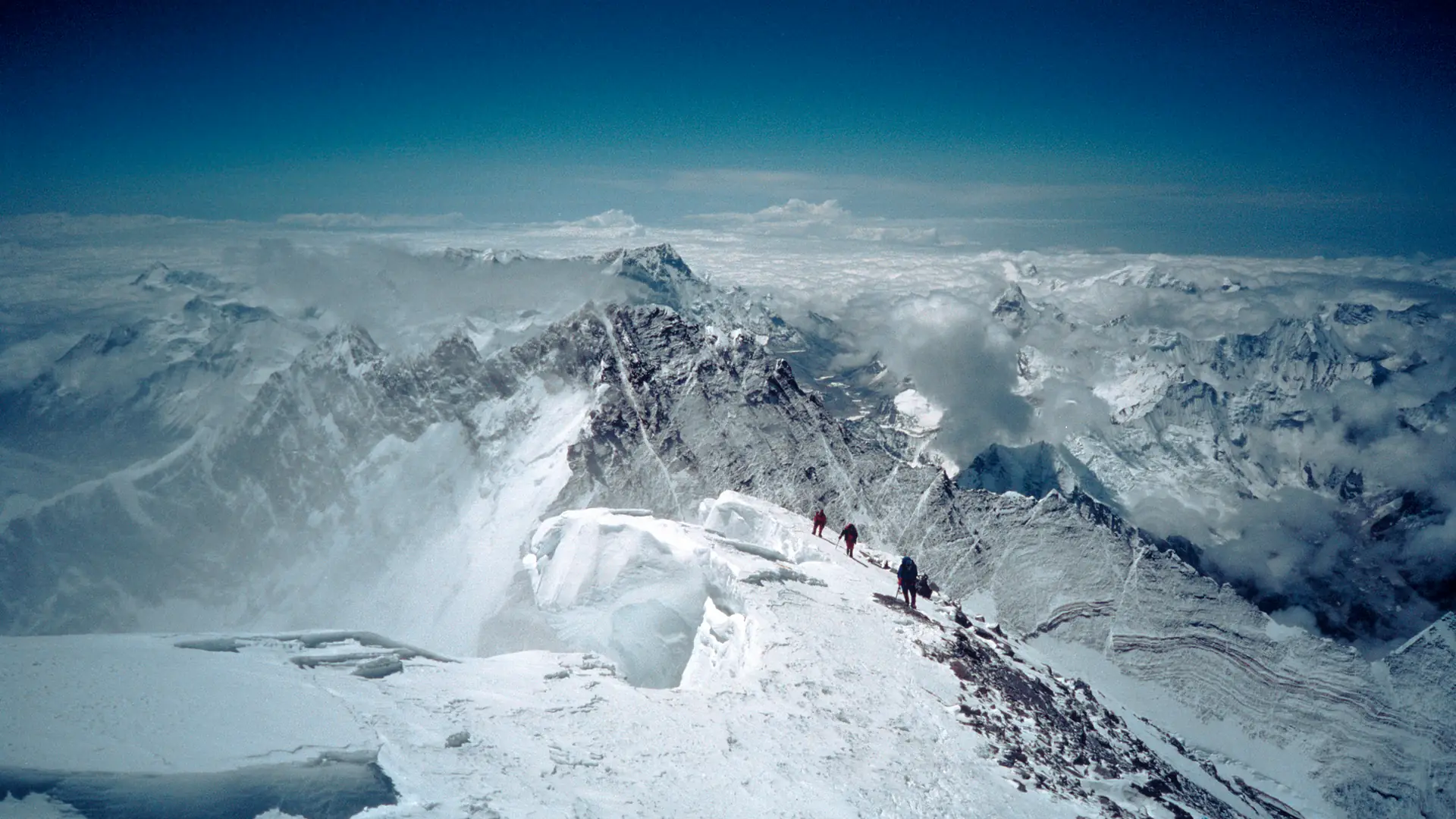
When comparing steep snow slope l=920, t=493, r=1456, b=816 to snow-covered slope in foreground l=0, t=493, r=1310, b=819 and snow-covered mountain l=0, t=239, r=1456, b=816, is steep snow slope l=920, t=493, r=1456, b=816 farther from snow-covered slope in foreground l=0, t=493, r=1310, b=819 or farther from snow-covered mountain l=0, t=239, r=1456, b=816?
snow-covered slope in foreground l=0, t=493, r=1310, b=819

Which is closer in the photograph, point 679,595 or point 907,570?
point 907,570

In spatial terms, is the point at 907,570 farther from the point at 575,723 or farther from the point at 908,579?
the point at 575,723

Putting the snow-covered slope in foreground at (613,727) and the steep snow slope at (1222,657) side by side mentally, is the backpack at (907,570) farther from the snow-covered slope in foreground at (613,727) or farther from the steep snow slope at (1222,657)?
the steep snow slope at (1222,657)

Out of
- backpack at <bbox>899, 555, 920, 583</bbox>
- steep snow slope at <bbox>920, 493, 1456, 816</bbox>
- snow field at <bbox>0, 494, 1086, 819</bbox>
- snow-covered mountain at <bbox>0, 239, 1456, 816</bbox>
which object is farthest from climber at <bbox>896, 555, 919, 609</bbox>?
steep snow slope at <bbox>920, 493, 1456, 816</bbox>

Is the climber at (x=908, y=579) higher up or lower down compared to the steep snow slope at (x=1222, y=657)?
higher up

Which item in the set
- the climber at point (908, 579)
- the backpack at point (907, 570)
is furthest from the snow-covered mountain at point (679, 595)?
the backpack at point (907, 570)

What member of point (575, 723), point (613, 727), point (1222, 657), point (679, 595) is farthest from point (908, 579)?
point (1222, 657)
